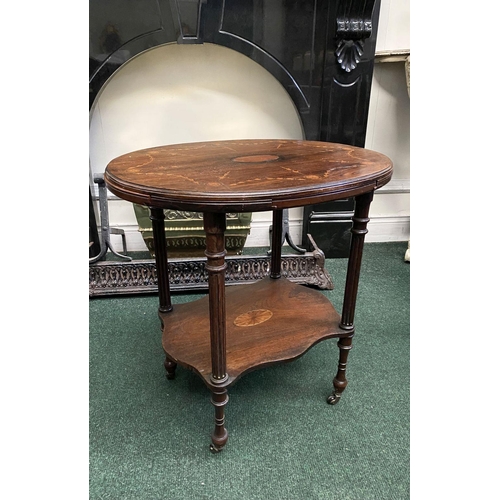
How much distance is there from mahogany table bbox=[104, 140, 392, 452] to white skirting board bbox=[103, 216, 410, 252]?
0.86 metres

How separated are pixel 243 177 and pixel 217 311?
34cm

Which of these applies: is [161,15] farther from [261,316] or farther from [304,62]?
[261,316]

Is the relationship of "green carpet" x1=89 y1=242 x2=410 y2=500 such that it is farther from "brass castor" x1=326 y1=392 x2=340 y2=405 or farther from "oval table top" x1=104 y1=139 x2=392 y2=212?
"oval table top" x1=104 y1=139 x2=392 y2=212

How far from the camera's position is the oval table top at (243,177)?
32.9 inches

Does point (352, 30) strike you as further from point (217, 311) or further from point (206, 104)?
point (217, 311)

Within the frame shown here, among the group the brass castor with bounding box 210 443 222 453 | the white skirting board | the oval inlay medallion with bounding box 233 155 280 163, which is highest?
the oval inlay medallion with bounding box 233 155 280 163

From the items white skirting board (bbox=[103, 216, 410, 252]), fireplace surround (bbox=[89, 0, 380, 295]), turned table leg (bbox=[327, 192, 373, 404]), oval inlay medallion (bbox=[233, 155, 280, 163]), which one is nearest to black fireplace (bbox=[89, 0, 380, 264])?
fireplace surround (bbox=[89, 0, 380, 295])

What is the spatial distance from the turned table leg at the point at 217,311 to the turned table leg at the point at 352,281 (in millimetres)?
402

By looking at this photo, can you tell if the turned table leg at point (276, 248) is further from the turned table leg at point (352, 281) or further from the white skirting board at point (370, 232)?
the white skirting board at point (370, 232)

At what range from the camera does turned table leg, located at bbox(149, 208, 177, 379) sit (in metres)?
1.28

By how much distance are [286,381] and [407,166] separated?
65.5 inches

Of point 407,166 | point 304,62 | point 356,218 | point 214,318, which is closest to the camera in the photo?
point 214,318

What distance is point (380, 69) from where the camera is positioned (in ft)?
7.22
